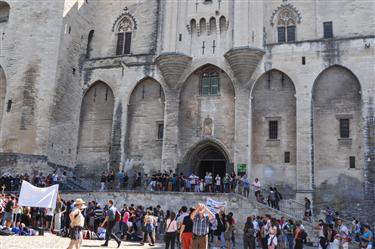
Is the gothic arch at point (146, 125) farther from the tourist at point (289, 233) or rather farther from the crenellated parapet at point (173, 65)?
the tourist at point (289, 233)

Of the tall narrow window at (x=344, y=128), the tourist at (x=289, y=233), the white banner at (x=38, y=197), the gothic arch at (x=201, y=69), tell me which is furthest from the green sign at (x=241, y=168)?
the white banner at (x=38, y=197)

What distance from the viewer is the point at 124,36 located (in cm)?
3123

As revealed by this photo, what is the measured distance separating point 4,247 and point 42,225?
248 inches

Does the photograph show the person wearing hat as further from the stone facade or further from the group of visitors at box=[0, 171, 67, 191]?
the stone facade

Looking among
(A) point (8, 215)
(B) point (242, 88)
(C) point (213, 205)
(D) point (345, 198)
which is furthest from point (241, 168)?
(A) point (8, 215)

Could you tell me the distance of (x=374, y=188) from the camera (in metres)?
23.3

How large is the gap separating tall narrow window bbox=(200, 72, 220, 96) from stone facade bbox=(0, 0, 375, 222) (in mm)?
64

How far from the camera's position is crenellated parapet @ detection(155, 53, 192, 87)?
1103 inches

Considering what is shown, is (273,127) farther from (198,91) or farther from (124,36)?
(124,36)

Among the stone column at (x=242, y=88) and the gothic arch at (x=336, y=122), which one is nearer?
the gothic arch at (x=336, y=122)

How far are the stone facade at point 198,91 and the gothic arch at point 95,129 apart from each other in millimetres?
71

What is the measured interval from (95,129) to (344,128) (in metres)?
15.4

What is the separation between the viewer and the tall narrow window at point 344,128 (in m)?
25.0

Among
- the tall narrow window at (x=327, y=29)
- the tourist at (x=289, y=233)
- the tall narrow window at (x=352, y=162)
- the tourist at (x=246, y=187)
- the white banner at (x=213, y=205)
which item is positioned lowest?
the tourist at (x=289, y=233)
